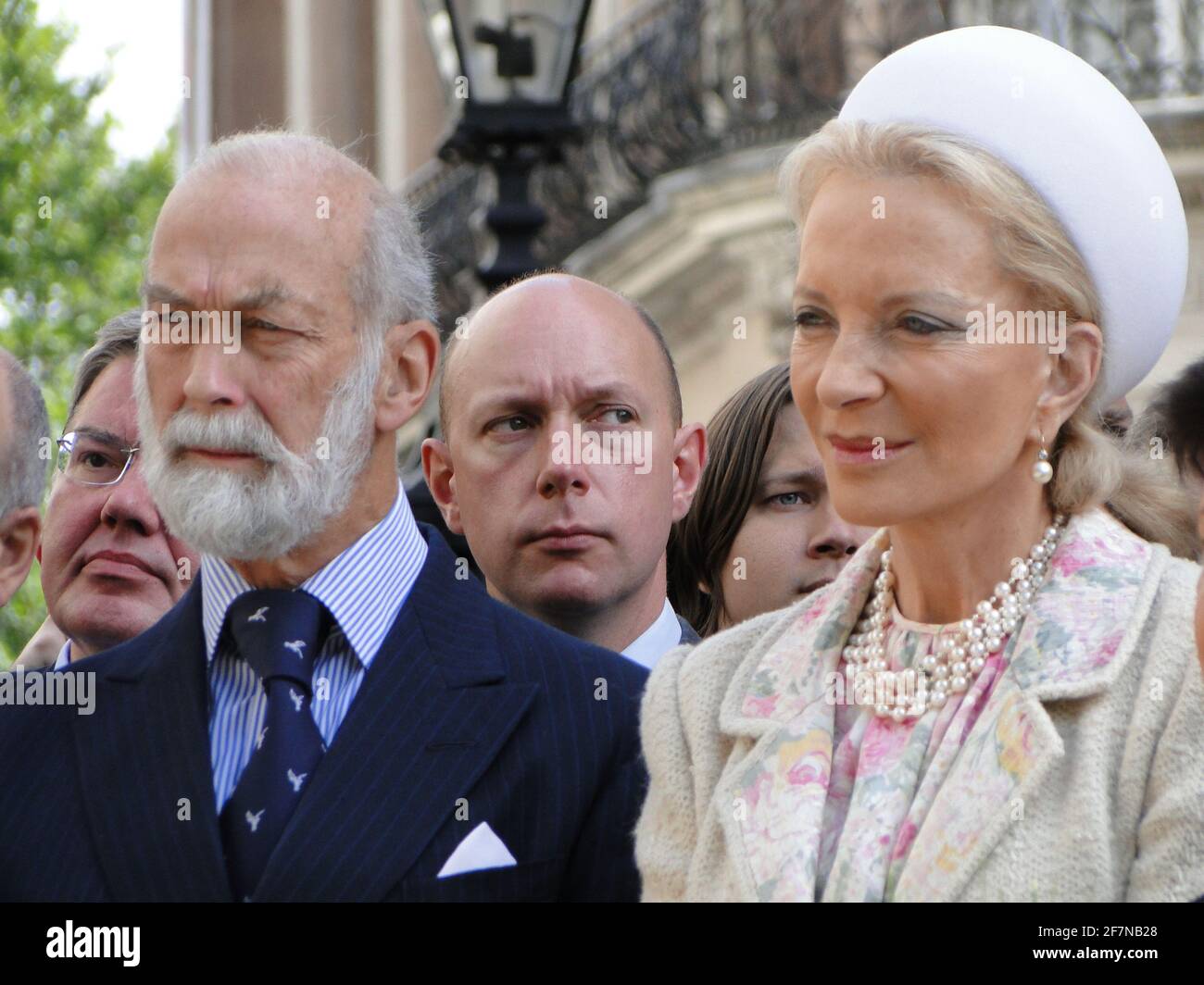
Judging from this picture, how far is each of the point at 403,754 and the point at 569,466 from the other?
1061 mm

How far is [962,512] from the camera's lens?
331cm

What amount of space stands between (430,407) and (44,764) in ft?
28.2

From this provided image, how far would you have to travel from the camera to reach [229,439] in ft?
12.2

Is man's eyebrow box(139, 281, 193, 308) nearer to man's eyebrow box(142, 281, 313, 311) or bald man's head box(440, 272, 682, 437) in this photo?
man's eyebrow box(142, 281, 313, 311)

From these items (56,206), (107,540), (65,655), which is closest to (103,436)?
(107,540)

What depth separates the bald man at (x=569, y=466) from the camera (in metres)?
4.49

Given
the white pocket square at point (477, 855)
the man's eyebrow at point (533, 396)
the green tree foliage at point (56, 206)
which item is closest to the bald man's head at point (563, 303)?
the man's eyebrow at point (533, 396)

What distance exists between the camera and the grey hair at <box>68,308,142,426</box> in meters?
5.25

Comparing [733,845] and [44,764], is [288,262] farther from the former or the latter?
[733,845]

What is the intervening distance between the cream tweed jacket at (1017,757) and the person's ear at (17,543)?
1.73 m

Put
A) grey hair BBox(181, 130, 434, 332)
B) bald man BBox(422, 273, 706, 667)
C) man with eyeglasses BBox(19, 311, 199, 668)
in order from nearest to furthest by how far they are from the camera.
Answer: grey hair BBox(181, 130, 434, 332), bald man BBox(422, 273, 706, 667), man with eyeglasses BBox(19, 311, 199, 668)

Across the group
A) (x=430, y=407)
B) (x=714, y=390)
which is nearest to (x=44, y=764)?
(x=430, y=407)

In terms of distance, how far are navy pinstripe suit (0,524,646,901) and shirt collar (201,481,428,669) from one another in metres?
0.03

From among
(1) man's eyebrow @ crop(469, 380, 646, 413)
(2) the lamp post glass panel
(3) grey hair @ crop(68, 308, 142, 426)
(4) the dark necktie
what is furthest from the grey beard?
(2) the lamp post glass panel
